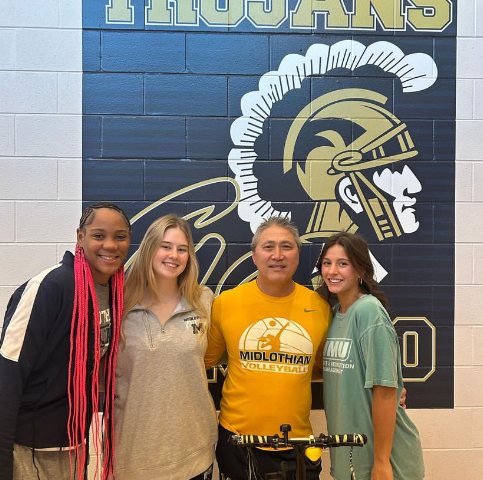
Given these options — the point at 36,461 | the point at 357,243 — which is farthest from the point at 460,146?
the point at 36,461

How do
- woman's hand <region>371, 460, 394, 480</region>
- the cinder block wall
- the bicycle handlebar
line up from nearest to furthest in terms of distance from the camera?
the bicycle handlebar < woman's hand <region>371, 460, 394, 480</region> < the cinder block wall

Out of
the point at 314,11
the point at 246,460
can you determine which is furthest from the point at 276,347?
the point at 314,11

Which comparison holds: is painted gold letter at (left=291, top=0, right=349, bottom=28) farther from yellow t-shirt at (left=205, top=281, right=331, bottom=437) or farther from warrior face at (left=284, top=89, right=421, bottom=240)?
yellow t-shirt at (left=205, top=281, right=331, bottom=437)

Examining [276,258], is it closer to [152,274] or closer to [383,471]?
[152,274]

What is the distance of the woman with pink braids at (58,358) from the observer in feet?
5.59

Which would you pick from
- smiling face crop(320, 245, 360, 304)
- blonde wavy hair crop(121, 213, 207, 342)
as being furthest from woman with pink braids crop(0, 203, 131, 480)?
smiling face crop(320, 245, 360, 304)

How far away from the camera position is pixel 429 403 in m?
2.64

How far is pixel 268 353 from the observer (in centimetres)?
212

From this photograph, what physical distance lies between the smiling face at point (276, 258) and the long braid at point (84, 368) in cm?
63

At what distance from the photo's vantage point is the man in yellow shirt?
208 centimetres

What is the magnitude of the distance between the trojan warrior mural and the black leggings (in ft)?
1.56

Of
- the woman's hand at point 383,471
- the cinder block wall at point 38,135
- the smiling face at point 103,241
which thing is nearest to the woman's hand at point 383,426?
the woman's hand at point 383,471

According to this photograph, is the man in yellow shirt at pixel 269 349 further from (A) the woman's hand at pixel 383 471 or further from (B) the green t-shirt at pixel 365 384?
(A) the woman's hand at pixel 383 471

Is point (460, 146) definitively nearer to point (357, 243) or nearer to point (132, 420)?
point (357, 243)
